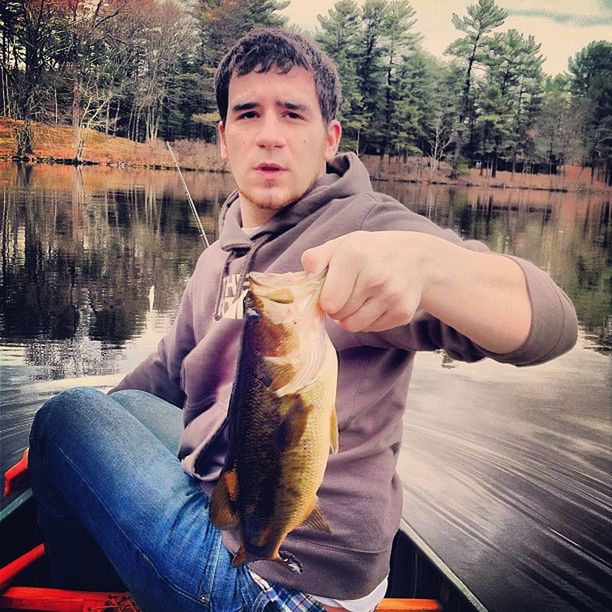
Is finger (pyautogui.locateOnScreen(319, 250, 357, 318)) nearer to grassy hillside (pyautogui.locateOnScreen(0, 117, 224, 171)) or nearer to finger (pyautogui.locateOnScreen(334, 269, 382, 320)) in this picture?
finger (pyautogui.locateOnScreen(334, 269, 382, 320))

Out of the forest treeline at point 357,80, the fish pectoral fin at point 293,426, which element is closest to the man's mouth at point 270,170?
the fish pectoral fin at point 293,426

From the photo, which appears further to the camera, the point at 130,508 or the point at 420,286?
the point at 130,508

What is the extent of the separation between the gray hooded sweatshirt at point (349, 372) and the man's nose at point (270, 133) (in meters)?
0.11

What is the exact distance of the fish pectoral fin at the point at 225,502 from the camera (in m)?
0.83

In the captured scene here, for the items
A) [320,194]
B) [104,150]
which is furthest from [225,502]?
[104,150]

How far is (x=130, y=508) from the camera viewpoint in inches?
40.6

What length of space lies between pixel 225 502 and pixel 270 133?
641 millimetres

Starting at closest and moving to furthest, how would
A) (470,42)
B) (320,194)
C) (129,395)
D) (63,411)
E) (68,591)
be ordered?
(320,194) → (63,411) → (68,591) → (129,395) → (470,42)

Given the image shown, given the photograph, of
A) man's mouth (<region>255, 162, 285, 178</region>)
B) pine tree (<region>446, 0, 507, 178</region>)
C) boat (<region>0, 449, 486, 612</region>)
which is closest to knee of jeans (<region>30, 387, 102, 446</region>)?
boat (<region>0, 449, 486, 612</region>)

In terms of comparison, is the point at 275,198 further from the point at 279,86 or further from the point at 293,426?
the point at 293,426

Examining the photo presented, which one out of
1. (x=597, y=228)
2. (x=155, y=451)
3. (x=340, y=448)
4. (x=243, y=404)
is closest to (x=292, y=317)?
(x=243, y=404)

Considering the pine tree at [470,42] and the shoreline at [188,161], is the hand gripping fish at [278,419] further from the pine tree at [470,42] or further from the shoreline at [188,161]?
the pine tree at [470,42]

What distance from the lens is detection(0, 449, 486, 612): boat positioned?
1.28 meters

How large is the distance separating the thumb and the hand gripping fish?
0.01m
